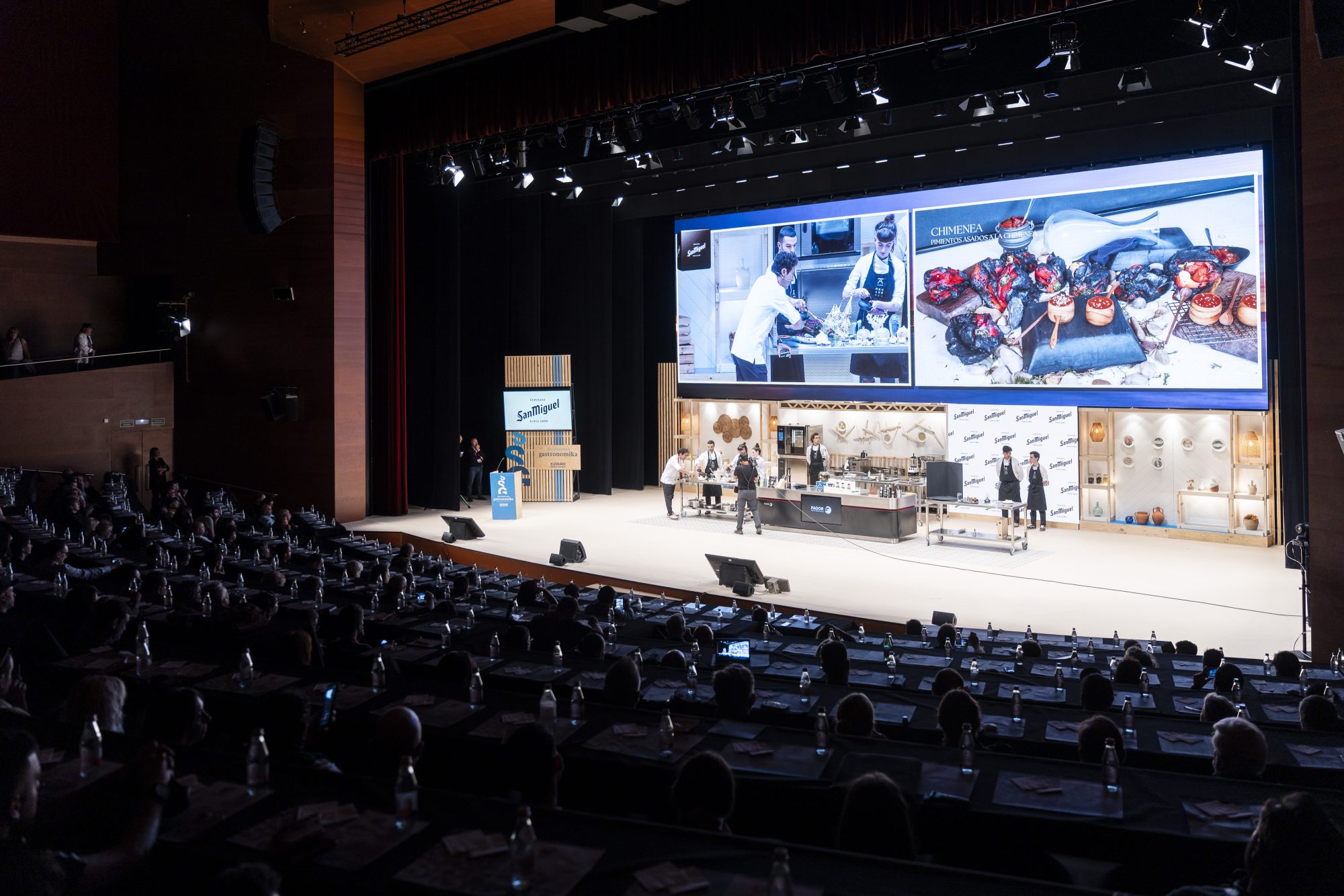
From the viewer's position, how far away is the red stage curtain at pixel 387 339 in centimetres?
1488

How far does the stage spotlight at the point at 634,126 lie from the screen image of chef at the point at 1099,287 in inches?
221

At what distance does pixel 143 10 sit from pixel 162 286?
4.36 metres

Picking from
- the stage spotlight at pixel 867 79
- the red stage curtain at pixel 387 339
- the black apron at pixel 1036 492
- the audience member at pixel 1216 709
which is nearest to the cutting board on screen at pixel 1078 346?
the black apron at pixel 1036 492

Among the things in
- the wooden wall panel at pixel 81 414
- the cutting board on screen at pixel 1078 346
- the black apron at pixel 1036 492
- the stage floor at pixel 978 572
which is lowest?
the stage floor at pixel 978 572

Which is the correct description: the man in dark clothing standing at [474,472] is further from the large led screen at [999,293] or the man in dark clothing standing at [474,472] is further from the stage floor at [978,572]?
the large led screen at [999,293]

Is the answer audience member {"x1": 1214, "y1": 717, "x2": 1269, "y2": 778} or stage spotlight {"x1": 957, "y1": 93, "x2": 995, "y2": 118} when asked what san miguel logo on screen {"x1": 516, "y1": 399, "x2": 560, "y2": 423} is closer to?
stage spotlight {"x1": 957, "y1": 93, "x2": 995, "y2": 118}

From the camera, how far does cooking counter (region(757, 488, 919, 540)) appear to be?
43.7 ft

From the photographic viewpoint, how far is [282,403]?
14312 millimetres

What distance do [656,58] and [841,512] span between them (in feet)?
21.9

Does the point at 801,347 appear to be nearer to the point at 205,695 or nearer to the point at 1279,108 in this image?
the point at 1279,108

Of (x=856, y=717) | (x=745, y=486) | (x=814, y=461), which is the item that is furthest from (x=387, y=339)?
(x=856, y=717)

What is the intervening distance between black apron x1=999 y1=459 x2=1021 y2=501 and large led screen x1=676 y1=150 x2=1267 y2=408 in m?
1.78

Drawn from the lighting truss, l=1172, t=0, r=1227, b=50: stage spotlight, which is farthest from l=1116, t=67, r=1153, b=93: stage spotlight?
the lighting truss

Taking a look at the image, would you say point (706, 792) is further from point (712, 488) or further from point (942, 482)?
point (712, 488)
